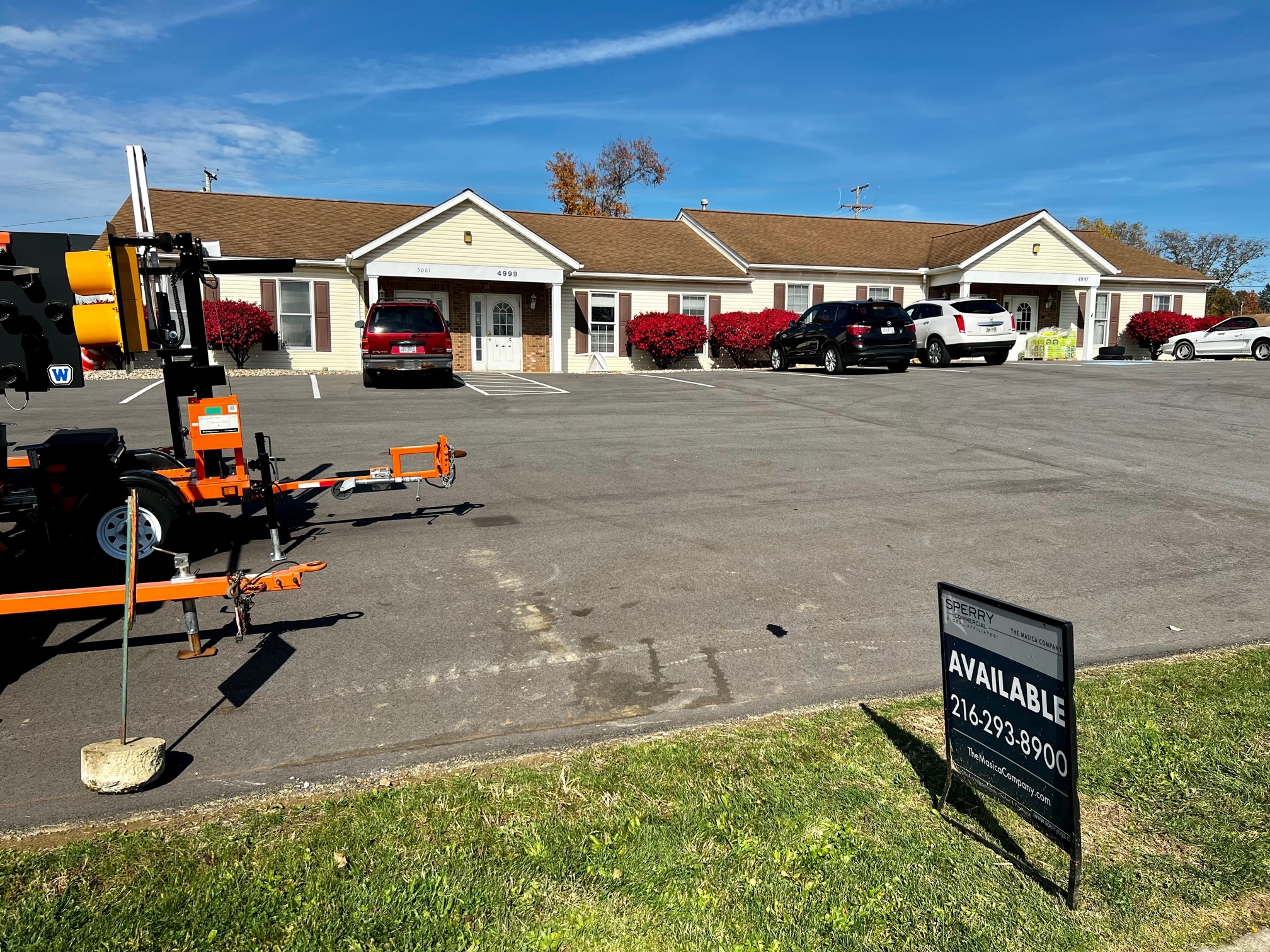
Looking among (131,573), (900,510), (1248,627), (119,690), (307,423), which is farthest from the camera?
(307,423)

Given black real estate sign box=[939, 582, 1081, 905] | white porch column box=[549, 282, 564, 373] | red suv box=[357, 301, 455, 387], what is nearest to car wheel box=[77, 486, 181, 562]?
black real estate sign box=[939, 582, 1081, 905]

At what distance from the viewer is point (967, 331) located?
24219 millimetres

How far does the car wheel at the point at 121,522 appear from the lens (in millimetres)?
6215

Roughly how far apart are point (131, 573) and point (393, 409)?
12.0 m

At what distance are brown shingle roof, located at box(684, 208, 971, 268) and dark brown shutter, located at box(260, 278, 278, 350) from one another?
48.9ft

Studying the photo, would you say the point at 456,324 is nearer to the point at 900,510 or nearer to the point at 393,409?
the point at 393,409

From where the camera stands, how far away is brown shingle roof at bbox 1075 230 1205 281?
1342 inches

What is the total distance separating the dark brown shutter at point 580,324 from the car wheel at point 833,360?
26.7 feet

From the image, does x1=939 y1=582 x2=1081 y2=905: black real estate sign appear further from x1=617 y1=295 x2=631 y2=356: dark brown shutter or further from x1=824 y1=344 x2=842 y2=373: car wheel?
x1=617 y1=295 x2=631 y2=356: dark brown shutter

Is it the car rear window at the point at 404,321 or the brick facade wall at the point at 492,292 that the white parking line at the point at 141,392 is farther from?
the brick facade wall at the point at 492,292

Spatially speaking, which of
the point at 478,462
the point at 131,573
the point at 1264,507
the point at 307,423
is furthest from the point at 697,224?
the point at 131,573

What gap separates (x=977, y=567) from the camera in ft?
21.7

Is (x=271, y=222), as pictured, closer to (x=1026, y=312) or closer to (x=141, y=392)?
(x=141, y=392)

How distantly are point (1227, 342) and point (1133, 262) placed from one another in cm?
734
